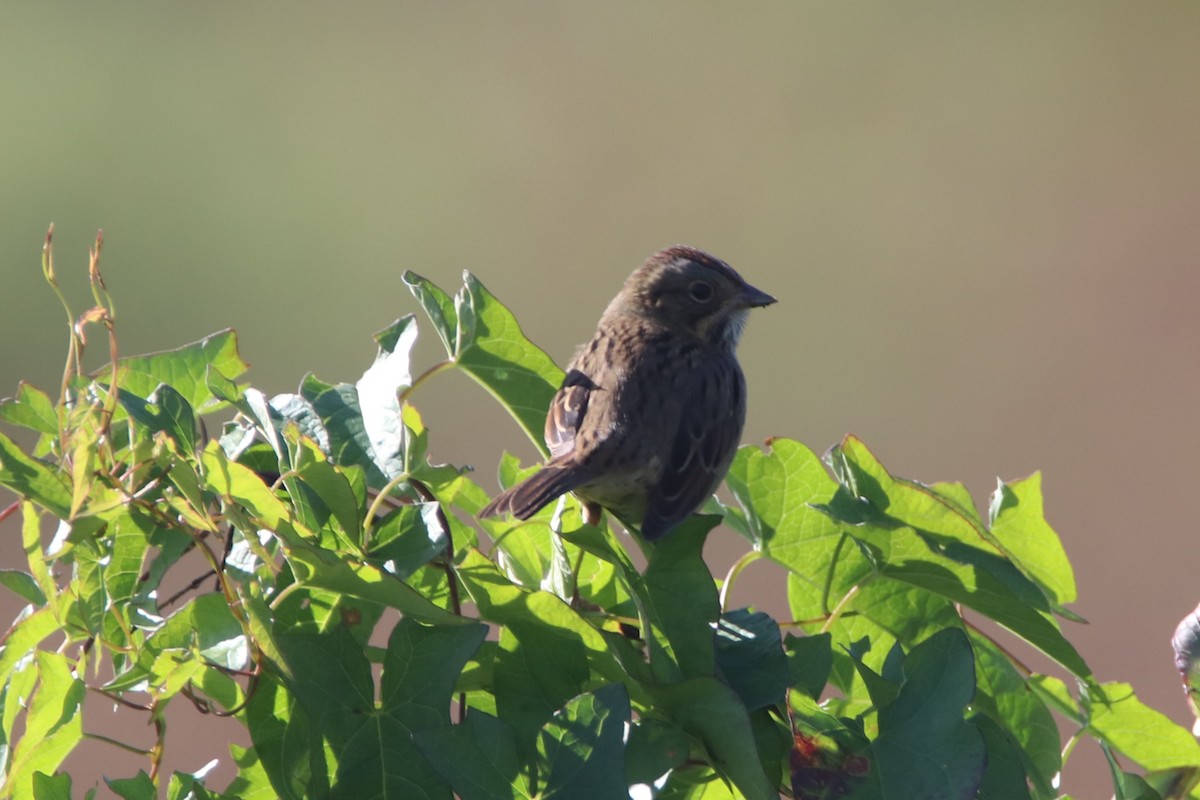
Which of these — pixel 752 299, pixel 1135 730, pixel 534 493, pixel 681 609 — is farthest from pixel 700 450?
pixel 681 609

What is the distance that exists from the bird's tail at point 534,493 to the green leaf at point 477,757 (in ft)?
2.13

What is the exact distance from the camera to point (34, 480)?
1.78 metres

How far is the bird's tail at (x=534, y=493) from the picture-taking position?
7.68 feet

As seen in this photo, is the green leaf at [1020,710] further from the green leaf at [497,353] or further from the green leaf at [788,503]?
the green leaf at [497,353]

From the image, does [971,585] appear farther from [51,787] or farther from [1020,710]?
[51,787]

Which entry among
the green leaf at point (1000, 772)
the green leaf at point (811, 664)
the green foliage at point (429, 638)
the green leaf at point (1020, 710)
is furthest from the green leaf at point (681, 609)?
the green leaf at point (1020, 710)

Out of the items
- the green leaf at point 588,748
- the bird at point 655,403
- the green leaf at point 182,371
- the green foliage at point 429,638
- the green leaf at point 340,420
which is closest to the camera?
the green leaf at point 588,748

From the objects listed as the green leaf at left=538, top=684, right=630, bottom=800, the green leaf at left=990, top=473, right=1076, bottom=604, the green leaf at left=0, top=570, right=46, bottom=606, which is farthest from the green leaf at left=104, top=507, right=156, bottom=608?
the green leaf at left=990, top=473, right=1076, bottom=604

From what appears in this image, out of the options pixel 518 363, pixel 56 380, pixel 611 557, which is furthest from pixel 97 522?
pixel 56 380

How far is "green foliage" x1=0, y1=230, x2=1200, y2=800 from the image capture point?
169cm

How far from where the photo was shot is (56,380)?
13086mm

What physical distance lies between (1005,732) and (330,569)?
3.21ft

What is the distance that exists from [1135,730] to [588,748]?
1.05 m

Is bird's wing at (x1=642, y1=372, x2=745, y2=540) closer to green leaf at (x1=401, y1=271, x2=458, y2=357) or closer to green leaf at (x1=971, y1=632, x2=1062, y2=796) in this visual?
green leaf at (x1=401, y1=271, x2=458, y2=357)
